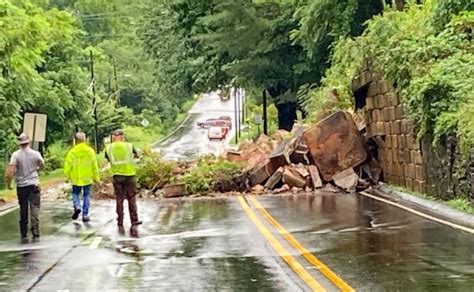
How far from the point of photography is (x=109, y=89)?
92.7m

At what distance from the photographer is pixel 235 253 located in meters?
12.3

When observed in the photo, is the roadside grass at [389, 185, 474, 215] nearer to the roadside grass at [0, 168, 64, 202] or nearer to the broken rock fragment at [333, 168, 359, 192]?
the broken rock fragment at [333, 168, 359, 192]

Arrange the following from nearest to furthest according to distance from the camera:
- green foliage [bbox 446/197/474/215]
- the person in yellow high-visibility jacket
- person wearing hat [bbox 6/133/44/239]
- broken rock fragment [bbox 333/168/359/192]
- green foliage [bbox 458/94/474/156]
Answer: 1. person wearing hat [bbox 6/133/44/239]
2. green foliage [bbox 446/197/474/215]
3. green foliage [bbox 458/94/474/156]
4. the person in yellow high-visibility jacket
5. broken rock fragment [bbox 333/168/359/192]

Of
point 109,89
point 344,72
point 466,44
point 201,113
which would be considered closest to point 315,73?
point 344,72

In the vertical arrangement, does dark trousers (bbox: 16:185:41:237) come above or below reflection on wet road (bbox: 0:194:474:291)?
above

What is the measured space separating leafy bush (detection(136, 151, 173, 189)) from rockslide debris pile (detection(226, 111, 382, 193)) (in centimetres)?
261

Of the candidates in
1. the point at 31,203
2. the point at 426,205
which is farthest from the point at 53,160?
the point at 31,203

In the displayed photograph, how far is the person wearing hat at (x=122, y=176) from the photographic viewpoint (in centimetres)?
1683

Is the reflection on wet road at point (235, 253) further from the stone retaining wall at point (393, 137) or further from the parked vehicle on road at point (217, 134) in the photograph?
the parked vehicle on road at point (217, 134)

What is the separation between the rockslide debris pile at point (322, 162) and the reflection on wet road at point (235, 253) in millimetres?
5543

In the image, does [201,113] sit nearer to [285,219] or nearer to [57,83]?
[57,83]

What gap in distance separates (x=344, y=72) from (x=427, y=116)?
11.5m

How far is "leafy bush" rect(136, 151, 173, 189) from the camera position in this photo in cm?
2648

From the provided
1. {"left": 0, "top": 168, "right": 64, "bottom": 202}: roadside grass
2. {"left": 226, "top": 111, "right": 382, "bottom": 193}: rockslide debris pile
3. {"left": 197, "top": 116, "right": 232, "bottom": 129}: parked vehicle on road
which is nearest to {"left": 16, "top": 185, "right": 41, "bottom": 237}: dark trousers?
{"left": 226, "top": 111, "right": 382, "bottom": 193}: rockslide debris pile
